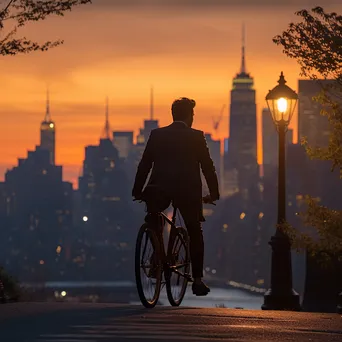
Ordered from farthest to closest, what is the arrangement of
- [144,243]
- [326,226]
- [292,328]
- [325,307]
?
1. [326,226]
2. [325,307]
3. [144,243]
4. [292,328]

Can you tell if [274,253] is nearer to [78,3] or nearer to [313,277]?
[313,277]

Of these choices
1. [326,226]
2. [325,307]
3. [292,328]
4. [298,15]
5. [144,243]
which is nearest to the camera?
[292,328]

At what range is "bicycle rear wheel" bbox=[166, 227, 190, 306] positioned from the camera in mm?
14164

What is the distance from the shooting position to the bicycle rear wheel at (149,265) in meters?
13.5

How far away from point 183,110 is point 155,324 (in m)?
3.19

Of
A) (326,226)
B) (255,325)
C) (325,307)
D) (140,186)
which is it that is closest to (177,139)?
(140,186)

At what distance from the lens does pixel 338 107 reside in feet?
80.7

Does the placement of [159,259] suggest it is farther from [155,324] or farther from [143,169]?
[155,324]

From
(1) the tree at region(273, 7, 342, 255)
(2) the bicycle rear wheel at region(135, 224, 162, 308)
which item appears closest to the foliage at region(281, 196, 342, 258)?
(1) the tree at region(273, 7, 342, 255)

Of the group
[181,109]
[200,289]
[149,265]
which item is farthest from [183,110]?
[200,289]

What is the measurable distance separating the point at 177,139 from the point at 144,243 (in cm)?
110

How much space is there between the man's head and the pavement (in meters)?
1.88

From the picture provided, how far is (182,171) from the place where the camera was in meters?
14.0

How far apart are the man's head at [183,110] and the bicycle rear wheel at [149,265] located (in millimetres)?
1299
